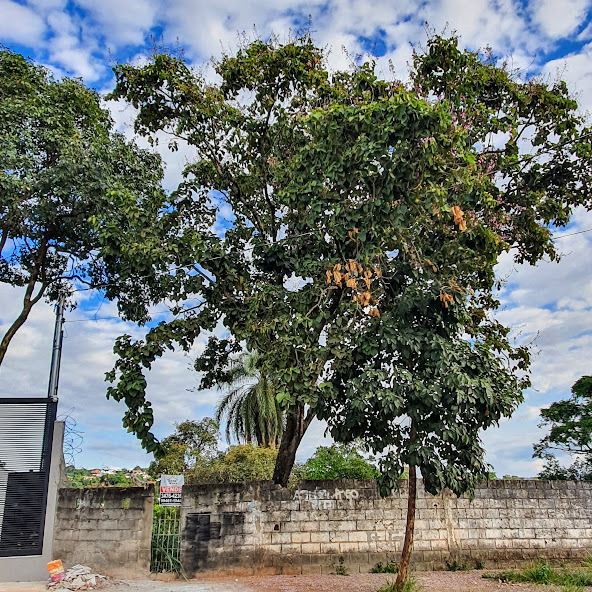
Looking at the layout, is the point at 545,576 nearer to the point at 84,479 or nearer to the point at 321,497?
the point at 321,497

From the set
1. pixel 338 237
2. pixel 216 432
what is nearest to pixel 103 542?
pixel 338 237

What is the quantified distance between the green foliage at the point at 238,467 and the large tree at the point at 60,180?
696 cm

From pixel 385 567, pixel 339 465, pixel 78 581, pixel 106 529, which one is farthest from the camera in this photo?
pixel 339 465

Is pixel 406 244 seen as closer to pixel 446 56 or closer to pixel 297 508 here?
pixel 446 56

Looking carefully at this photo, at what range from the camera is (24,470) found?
8398mm

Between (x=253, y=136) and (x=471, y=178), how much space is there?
12.7 ft

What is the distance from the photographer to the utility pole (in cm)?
878

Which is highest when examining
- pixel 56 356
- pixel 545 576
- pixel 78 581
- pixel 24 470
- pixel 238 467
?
pixel 56 356

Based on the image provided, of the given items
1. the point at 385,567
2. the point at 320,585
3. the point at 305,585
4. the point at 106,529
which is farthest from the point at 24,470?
the point at 385,567

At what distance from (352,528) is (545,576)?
2.84 metres

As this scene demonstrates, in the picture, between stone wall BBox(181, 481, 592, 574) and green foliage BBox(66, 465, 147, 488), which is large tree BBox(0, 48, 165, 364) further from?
stone wall BBox(181, 481, 592, 574)

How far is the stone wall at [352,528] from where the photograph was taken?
329 inches

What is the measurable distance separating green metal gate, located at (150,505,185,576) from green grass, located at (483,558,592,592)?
4.69 meters

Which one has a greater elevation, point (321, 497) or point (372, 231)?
point (372, 231)
